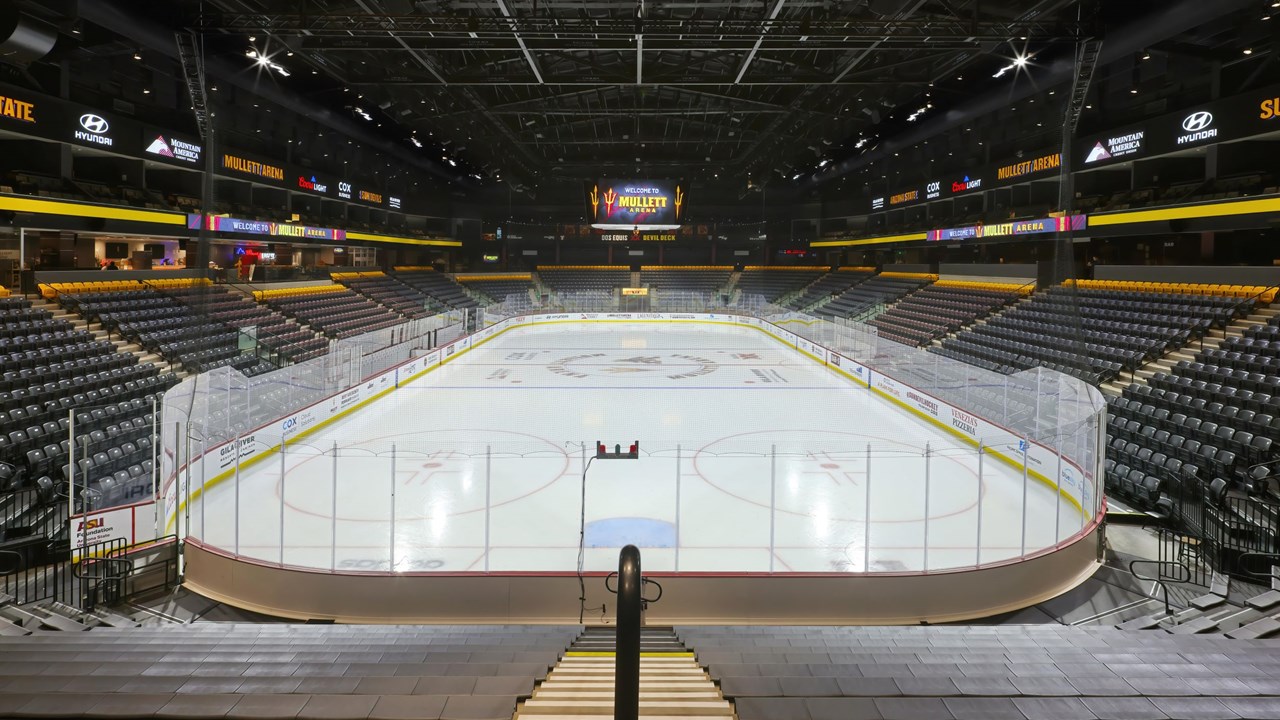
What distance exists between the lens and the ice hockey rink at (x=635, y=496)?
317 inches

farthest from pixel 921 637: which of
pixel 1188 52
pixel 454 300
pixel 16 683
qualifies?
pixel 454 300

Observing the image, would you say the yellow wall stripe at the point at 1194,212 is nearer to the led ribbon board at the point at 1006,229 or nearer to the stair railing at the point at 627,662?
the led ribbon board at the point at 1006,229

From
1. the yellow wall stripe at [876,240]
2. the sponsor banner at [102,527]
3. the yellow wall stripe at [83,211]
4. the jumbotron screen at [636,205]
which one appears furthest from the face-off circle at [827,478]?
the yellow wall stripe at [876,240]

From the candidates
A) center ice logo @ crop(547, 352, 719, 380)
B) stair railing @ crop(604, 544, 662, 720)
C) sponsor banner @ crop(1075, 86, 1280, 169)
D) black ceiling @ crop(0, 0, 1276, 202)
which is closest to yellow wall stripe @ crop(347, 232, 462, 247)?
black ceiling @ crop(0, 0, 1276, 202)

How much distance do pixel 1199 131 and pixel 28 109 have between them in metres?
28.1

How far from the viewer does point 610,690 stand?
353 centimetres

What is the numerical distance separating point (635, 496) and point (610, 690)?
6643 mm

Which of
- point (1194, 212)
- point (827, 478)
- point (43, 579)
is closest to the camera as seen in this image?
point (43, 579)

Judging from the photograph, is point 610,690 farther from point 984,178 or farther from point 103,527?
point 984,178

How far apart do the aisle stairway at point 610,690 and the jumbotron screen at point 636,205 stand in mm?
25283

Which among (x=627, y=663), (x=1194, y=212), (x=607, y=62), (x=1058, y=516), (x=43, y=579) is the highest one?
(x=607, y=62)

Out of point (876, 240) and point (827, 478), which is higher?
point (876, 240)

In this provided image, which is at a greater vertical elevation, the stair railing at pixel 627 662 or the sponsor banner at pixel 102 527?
the stair railing at pixel 627 662

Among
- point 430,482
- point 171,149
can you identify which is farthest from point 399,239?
point 430,482
